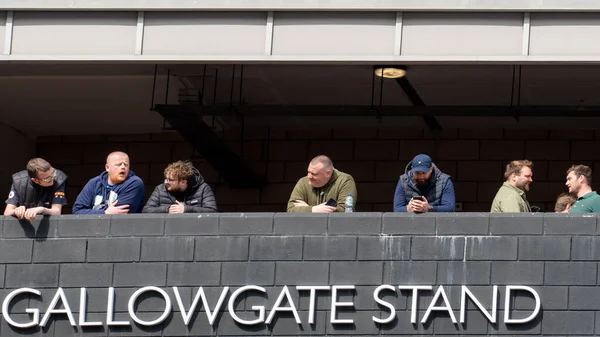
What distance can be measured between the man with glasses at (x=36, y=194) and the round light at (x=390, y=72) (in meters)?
5.41

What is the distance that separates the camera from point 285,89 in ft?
73.5

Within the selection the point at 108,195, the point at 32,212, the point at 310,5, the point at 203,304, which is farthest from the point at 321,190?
the point at 32,212

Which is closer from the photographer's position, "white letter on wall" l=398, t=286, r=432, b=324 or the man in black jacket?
"white letter on wall" l=398, t=286, r=432, b=324

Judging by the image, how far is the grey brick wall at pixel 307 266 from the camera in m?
15.5

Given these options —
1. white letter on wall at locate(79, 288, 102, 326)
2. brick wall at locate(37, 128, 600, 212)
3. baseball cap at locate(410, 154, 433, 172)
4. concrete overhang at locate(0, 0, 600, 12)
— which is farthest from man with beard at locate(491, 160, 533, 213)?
brick wall at locate(37, 128, 600, 212)

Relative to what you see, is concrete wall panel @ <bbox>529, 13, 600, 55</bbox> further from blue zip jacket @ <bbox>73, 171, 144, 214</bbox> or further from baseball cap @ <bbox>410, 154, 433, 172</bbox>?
blue zip jacket @ <bbox>73, 171, 144, 214</bbox>

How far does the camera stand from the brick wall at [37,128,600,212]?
2386 cm

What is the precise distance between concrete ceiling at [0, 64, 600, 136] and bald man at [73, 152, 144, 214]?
166 inches

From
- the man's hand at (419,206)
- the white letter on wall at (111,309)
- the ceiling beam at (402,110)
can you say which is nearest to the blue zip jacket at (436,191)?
the man's hand at (419,206)

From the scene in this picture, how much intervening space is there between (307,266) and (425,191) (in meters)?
1.51

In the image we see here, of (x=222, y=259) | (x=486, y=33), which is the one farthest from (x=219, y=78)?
(x=222, y=259)

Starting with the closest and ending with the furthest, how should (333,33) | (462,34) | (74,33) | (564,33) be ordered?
(564,33)
(462,34)
(333,33)
(74,33)

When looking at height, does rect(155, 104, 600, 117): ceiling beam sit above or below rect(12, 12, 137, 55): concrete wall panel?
below

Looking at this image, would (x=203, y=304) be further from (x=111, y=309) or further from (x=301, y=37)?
(x=301, y=37)
